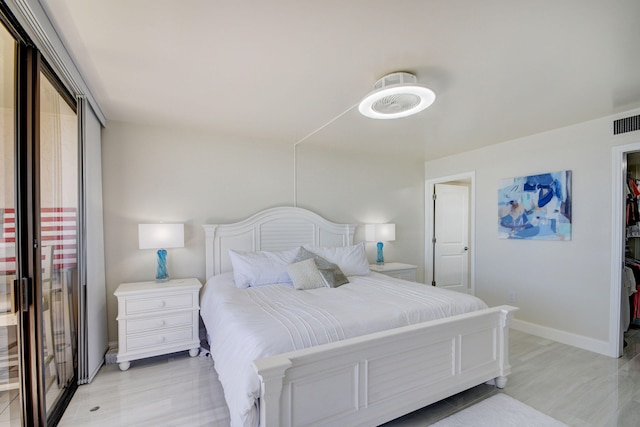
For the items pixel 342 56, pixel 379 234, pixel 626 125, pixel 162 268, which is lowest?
pixel 162 268

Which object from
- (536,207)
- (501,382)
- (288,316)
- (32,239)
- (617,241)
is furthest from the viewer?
(536,207)

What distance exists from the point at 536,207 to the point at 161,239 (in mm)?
4206

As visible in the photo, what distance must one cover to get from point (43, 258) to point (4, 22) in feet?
4.17

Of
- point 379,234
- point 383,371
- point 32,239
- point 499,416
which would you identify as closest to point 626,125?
point 379,234

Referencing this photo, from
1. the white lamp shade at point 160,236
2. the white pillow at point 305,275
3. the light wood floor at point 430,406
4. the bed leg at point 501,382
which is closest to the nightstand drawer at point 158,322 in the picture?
the light wood floor at point 430,406

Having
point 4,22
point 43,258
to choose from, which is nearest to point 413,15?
point 4,22

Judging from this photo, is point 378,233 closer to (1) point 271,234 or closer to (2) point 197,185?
(1) point 271,234

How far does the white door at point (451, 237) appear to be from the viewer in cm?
502

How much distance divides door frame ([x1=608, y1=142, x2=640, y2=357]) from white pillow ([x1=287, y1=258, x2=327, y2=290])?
2.84m

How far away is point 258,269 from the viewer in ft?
9.66

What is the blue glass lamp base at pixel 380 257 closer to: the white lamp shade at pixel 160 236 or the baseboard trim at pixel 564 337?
the baseboard trim at pixel 564 337

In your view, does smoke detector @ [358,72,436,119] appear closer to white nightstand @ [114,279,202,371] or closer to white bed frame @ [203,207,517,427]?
white bed frame @ [203,207,517,427]

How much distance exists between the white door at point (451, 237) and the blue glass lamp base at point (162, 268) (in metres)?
4.04

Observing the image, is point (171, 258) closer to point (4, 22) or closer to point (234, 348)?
point (234, 348)
